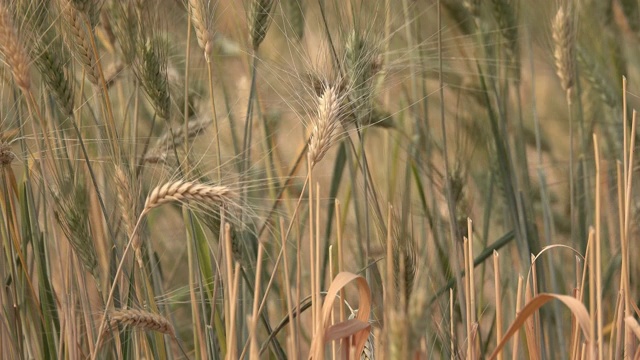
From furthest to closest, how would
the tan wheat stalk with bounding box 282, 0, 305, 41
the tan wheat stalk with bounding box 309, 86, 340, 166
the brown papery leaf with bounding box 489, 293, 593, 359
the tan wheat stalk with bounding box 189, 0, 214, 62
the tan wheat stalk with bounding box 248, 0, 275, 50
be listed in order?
the tan wheat stalk with bounding box 282, 0, 305, 41 < the tan wheat stalk with bounding box 248, 0, 275, 50 < the tan wheat stalk with bounding box 189, 0, 214, 62 < the tan wheat stalk with bounding box 309, 86, 340, 166 < the brown papery leaf with bounding box 489, 293, 593, 359

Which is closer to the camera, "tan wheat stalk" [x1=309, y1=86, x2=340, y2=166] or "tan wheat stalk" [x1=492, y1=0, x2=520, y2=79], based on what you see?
"tan wheat stalk" [x1=309, y1=86, x2=340, y2=166]

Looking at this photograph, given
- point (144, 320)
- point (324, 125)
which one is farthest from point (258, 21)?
point (144, 320)

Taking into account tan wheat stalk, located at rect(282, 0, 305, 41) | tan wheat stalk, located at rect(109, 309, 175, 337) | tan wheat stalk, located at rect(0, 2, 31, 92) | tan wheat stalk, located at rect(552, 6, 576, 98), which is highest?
tan wheat stalk, located at rect(282, 0, 305, 41)

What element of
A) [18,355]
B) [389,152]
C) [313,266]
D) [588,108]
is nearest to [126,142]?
[18,355]

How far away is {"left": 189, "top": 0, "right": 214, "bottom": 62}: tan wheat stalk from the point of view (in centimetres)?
98

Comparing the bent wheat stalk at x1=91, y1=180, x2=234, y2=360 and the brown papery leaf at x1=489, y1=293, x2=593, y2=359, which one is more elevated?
the bent wheat stalk at x1=91, y1=180, x2=234, y2=360

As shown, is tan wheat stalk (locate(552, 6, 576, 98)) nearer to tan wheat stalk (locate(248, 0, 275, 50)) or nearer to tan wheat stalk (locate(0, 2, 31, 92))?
tan wheat stalk (locate(248, 0, 275, 50))

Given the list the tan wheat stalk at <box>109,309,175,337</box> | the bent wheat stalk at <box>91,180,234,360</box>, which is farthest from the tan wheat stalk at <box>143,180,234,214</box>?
the tan wheat stalk at <box>109,309,175,337</box>

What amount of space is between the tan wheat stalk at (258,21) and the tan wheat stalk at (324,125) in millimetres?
225

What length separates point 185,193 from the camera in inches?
33.2

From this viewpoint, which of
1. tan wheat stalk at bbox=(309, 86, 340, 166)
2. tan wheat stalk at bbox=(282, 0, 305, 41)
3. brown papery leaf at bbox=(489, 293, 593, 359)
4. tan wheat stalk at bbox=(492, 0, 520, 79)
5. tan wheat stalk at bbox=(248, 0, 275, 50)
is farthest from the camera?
tan wheat stalk at bbox=(282, 0, 305, 41)

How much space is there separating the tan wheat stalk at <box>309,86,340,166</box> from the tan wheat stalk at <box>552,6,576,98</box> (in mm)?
368

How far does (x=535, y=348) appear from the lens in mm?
857

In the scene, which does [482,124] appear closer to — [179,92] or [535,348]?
[179,92]
